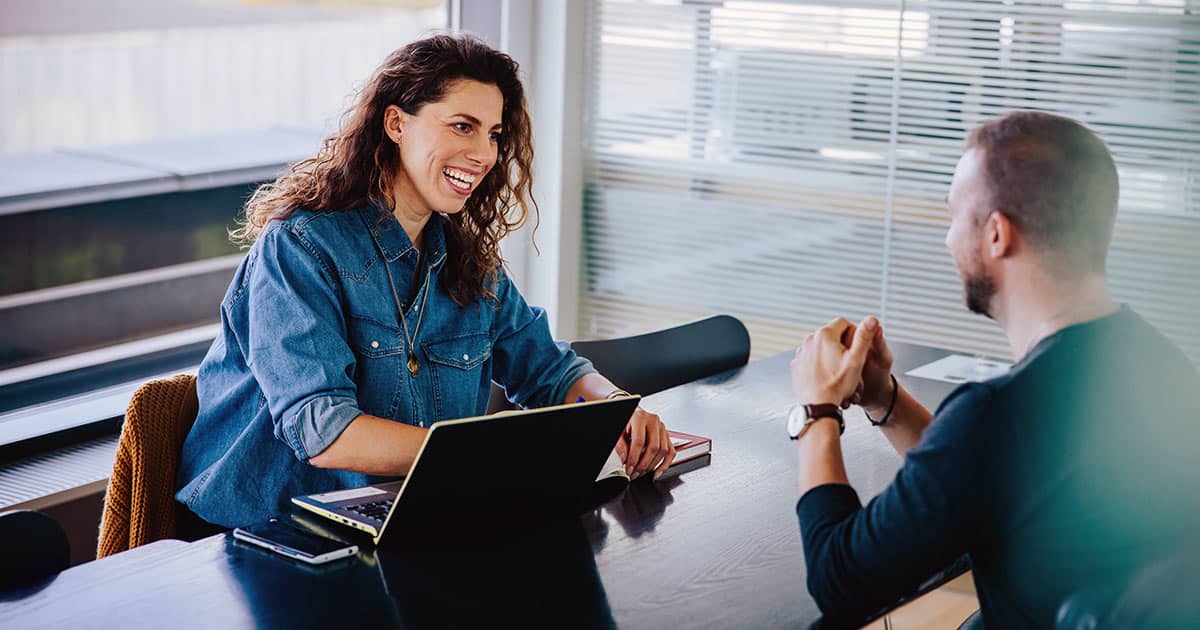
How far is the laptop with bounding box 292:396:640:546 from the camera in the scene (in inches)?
63.5

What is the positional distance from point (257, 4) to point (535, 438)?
2.81 meters

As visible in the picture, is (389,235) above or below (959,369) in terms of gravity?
above

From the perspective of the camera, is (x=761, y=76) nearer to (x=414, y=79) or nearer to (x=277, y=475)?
(x=414, y=79)

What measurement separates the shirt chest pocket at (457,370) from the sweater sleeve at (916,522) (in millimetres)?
925

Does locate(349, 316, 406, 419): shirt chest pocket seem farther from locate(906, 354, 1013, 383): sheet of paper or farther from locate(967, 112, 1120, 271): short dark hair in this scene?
locate(906, 354, 1013, 383): sheet of paper

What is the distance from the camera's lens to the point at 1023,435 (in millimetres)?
1359

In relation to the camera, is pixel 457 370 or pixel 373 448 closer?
pixel 373 448

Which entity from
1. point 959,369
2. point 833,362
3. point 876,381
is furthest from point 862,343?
point 959,369

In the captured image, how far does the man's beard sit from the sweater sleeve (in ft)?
0.49

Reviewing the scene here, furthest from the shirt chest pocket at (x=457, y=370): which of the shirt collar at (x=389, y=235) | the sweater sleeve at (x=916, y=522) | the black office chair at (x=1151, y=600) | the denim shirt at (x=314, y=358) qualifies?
the black office chair at (x=1151, y=600)

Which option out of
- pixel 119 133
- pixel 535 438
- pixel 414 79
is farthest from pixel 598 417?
pixel 119 133

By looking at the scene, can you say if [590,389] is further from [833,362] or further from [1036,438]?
[1036,438]

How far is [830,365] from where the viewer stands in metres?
1.65

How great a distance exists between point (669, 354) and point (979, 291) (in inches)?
54.0
